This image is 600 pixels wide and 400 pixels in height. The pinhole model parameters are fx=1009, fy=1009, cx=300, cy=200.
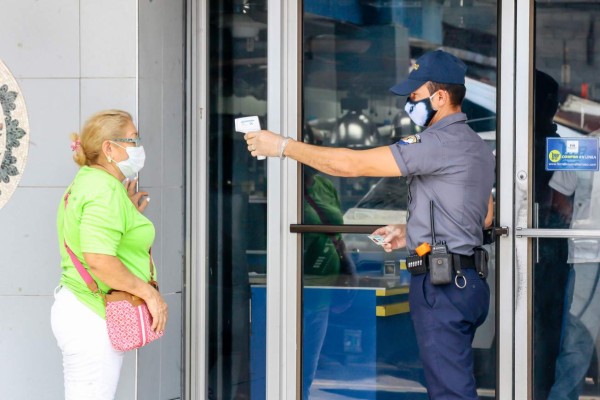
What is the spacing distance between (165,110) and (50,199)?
2.31 feet

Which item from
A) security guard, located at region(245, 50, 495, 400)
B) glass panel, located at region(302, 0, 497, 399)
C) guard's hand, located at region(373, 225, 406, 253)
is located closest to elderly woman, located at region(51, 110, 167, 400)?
security guard, located at region(245, 50, 495, 400)

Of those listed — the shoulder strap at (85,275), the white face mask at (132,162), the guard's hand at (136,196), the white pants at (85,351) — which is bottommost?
the white pants at (85,351)

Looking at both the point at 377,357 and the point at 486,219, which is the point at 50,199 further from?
the point at 486,219

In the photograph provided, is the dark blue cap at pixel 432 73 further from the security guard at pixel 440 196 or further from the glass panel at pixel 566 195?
the glass panel at pixel 566 195

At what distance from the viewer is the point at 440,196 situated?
4.04 m

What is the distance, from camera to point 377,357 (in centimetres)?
496

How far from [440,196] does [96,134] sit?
1411mm

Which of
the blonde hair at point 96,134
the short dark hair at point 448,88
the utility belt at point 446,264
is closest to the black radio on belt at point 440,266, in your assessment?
the utility belt at point 446,264

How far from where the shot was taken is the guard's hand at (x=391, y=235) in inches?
175

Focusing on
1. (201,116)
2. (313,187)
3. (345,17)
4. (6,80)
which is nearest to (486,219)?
(313,187)

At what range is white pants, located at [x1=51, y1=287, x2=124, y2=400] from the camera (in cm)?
397

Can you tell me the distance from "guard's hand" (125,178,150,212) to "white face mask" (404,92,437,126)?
125 centimetres

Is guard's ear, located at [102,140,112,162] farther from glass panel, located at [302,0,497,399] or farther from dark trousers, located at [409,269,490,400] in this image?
dark trousers, located at [409,269,490,400]

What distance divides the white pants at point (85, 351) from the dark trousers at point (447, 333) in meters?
1.24
